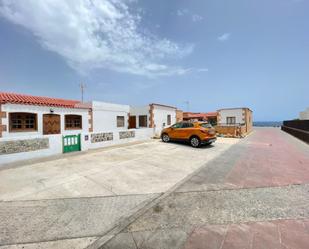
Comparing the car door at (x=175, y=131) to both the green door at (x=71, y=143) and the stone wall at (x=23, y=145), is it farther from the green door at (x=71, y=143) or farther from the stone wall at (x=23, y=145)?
the stone wall at (x=23, y=145)

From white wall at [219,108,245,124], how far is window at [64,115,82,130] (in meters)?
18.4

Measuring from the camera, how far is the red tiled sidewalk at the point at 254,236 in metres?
2.72

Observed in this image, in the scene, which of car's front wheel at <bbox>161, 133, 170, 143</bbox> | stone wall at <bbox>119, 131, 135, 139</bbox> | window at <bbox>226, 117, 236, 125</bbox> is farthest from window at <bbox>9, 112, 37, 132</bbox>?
window at <bbox>226, 117, 236, 125</bbox>

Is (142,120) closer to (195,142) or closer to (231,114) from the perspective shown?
(195,142)

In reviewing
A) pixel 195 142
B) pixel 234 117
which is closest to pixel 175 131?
pixel 195 142

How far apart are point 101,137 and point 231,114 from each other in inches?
733

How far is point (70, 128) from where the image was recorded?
13945 millimetres

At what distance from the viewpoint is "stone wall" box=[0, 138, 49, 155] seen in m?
7.57

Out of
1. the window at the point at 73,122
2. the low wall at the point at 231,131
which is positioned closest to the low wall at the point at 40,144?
the window at the point at 73,122

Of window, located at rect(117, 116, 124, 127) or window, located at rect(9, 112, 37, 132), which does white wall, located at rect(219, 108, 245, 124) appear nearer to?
window, located at rect(117, 116, 124, 127)

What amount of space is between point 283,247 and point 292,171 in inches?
197

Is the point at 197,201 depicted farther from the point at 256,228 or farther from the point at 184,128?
the point at 184,128

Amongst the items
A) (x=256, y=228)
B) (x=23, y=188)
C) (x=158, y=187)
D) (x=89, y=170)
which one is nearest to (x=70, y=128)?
(x=89, y=170)

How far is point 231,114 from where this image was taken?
24281 millimetres
